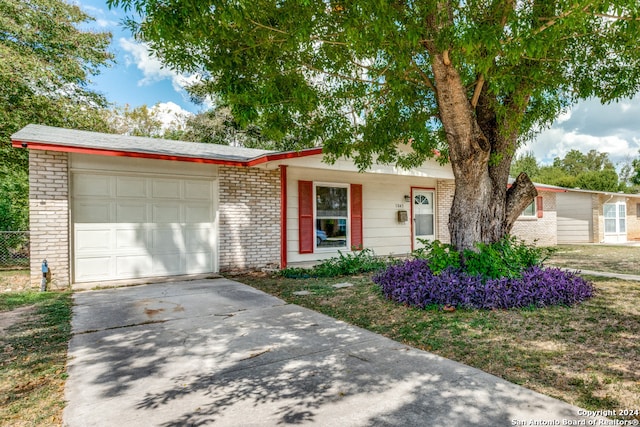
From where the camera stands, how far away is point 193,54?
5164 millimetres

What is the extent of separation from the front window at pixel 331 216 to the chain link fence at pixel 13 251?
7.80m

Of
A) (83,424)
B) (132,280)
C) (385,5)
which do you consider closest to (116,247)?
(132,280)

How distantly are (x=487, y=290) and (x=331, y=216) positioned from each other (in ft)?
18.7

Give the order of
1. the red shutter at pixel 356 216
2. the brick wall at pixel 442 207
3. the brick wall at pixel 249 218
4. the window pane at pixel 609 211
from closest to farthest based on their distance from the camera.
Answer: the brick wall at pixel 249 218, the red shutter at pixel 356 216, the brick wall at pixel 442 207, the window pane at pixel 609 211

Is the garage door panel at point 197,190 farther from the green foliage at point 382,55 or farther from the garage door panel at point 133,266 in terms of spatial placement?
the green foliage at point 382,55

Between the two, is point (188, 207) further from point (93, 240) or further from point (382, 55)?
point (382, 55)

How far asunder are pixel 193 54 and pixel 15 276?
6.96 meters

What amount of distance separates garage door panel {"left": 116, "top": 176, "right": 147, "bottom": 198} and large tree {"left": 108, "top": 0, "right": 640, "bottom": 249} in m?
2.77

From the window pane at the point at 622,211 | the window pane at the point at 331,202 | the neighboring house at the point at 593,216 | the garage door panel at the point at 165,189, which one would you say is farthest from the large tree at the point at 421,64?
the window pane at the point at 622,211

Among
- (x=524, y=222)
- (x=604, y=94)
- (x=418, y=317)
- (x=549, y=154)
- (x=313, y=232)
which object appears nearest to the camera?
(x=418, y=317)

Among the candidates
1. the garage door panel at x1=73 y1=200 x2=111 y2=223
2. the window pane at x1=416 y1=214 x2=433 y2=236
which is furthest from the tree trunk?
the garage door panel at x1=73 y1=200 x2=111 y2=223

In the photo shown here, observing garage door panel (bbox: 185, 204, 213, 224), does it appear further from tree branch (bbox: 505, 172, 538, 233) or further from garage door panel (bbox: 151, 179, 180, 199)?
tree branch (bbox: 505, 172, 538, 233)

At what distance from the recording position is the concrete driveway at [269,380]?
237 centimetres

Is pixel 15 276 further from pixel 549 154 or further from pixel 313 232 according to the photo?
pixel 549 154
